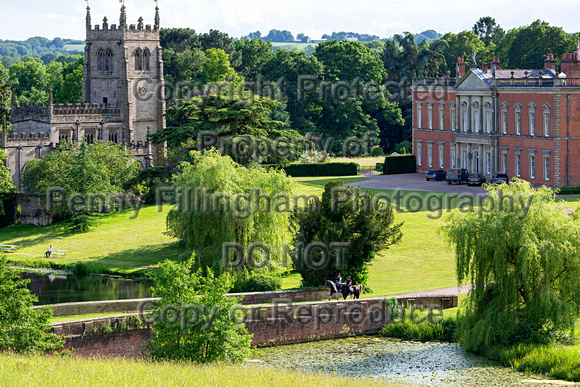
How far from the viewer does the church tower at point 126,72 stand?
95000mm

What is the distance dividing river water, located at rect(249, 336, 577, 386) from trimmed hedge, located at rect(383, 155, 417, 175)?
48.4 meters

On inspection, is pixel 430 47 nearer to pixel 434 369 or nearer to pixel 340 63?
pixel 340 63

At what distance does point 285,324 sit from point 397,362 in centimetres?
548

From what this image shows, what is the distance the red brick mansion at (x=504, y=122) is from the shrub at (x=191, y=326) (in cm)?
4462

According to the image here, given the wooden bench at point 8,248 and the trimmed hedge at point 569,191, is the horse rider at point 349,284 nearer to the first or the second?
the wooden bench at point 8,248

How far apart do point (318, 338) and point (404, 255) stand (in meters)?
14.8

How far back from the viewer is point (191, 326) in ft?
101

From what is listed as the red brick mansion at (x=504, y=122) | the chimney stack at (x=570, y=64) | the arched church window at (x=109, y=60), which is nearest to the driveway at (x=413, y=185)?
the red brick mansion at (x=504, y=122)

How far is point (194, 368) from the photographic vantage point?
28109mm

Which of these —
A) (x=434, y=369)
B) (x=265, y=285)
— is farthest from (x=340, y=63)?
(x=434, y=369)

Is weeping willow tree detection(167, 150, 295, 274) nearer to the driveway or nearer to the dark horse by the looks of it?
the dark horse

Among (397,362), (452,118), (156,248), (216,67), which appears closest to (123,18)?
(216,67)

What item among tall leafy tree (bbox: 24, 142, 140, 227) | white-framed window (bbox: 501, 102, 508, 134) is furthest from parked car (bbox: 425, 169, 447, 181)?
tall leafy tree (bbox: 24, 142, 140, 227)

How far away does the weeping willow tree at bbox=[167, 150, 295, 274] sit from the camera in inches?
1807
